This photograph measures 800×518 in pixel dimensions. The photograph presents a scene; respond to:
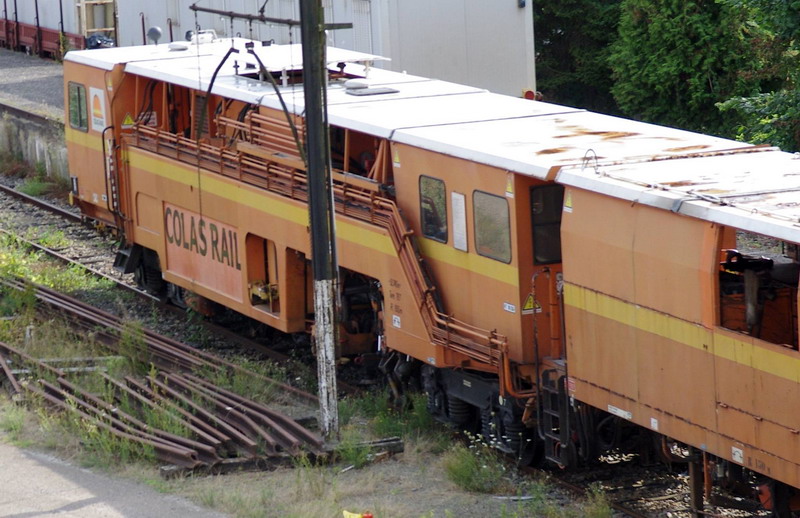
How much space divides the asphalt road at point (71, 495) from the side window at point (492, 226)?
327 cm

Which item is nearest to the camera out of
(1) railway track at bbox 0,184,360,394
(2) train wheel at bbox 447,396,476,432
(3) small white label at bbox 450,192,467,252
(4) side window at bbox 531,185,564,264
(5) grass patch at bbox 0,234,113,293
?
(4) side window at bbox 531,185,564,264

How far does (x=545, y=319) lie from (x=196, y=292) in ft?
22.0

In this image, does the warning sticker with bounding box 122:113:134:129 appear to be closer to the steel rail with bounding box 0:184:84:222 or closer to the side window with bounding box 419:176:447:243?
the steel rail with bounding box 0:184:84:222

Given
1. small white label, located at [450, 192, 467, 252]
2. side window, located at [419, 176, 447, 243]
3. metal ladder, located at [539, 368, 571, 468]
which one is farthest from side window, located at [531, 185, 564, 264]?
side window, located at [419, 176, 447, 243]

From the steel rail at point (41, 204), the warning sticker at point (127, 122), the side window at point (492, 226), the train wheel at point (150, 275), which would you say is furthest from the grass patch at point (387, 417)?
the steel rail at point (41, 204)

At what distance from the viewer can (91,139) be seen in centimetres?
1869

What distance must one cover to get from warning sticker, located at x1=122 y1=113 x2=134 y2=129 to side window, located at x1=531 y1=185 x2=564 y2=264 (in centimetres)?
824

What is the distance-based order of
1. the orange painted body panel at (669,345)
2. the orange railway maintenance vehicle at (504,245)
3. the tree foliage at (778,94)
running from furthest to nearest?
the tree foliage at (778,94) → the orange railway maintenance vehicle at (504,245) → the orange painted body panel at (669,345)

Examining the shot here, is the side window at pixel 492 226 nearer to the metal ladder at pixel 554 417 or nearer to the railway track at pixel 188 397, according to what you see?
the metal ladder at pixel 554 417

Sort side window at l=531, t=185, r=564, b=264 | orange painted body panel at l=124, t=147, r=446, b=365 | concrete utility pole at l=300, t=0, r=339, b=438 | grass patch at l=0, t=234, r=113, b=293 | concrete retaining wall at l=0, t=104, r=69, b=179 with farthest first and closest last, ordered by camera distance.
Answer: concrete retaining wall at l=0, t=104, r=69, b=179, grass patch at l=0, t=234, r=113, b=293, orange painted body panel at l=124, t=147, r=446, b=365, concrete utility pole at l=300, t=0, r=339, b=438, side window at l=531, t=185, r=564, b=264

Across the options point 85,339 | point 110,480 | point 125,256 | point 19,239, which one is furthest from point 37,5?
point 110,480

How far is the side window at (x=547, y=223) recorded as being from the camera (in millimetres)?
11219

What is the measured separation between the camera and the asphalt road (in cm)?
1016

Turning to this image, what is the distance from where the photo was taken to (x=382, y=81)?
1595cm
